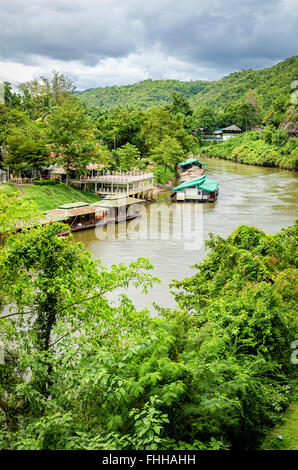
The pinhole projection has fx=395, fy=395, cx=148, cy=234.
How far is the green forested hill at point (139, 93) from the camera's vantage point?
153 meters

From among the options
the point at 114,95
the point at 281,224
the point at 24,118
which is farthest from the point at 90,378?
the point at 114,95

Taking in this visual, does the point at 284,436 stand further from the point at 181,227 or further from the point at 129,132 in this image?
A: the point at 129,132

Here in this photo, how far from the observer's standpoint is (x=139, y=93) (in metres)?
161

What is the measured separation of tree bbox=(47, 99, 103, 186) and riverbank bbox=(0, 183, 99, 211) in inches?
60.5

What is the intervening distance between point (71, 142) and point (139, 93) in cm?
13940

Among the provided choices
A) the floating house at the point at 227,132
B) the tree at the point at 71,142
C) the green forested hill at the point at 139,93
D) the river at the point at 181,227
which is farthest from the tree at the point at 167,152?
the green forested hill at the point at 139,93

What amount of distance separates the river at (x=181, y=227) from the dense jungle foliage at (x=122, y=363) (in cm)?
779

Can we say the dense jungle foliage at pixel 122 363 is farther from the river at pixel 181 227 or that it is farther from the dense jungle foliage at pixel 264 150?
the dense jungle foliage at pixel 264 150

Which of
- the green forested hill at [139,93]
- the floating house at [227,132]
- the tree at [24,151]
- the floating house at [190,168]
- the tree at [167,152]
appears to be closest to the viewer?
the tree at [24,151]

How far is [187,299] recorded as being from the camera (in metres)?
10.6

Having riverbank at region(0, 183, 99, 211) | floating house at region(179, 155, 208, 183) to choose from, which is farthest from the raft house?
floating house at region(179, 155, 208, 183)

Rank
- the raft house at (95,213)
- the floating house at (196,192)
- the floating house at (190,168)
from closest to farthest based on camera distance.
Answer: the raft house at (95,213) → the floating house at (196,192) → the floating house at (190,168)

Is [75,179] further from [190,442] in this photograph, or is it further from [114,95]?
[114,95]
